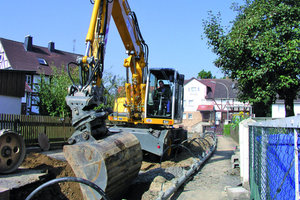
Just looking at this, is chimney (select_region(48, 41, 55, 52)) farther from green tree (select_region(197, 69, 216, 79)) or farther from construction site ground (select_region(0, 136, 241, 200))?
green tree (select_region(197, 69, 216, 79))

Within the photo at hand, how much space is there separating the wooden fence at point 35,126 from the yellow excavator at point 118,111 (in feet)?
11.8

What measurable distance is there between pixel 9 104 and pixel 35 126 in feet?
28.0

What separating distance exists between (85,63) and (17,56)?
103 feet

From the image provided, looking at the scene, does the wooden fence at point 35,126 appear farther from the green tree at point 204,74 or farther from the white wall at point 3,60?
the green tree at point 204,74

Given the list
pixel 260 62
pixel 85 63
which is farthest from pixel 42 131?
pixel 260 62

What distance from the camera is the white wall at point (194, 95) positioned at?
55750 millimetres

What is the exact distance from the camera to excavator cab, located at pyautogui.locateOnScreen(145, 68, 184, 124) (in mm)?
10398

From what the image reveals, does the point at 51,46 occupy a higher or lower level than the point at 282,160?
higher

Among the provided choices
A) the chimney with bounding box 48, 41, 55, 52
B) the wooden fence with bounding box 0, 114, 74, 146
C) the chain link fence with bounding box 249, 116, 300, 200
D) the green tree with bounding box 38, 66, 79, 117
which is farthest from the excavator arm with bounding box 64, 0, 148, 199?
the chimney with bounding box 48, 41, 55, 52

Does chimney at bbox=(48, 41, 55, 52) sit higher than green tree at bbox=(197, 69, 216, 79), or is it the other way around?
green tree at bbox=(197, 69, 216, 79)

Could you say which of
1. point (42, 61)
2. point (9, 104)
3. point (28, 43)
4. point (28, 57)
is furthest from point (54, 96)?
point (28, 43)

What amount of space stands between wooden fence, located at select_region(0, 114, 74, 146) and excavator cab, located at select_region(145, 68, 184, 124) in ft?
12.6

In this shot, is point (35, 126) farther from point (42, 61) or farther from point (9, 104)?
point (42, 61)

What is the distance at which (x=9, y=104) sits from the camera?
1967cm
